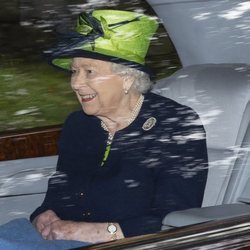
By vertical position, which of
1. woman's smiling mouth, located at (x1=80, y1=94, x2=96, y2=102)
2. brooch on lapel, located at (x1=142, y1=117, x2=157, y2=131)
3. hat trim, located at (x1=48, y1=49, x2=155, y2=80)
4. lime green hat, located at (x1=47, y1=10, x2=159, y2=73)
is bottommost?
brooch on lapel, located at (x1=142, y1=117, x2=157, y2=131)

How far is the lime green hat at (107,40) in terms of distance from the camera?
236cm

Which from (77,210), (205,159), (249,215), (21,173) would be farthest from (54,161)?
(249,215)

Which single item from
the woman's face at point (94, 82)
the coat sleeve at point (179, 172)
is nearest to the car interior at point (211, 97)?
the coat sleeve at point (179, 172)

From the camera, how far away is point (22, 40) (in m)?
2.36

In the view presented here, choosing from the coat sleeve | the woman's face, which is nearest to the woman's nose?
the woman's face

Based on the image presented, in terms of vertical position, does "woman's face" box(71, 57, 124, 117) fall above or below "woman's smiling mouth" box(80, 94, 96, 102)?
above

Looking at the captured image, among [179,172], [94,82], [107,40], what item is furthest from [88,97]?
[179,172]

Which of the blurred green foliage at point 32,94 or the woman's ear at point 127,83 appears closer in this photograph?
the blurred green foliage at point 32,94

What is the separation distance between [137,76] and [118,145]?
17 cm

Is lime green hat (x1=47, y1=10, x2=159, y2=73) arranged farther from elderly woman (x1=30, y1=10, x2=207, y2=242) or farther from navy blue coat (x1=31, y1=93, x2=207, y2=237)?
navy blue coat (x1=31, y1=93, x2=207, y2=237)

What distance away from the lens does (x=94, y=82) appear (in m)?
2.38

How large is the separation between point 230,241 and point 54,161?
0.91 meters

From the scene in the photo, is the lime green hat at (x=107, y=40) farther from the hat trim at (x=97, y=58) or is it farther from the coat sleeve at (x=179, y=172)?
the coat sleeve at (x=179, y=172)

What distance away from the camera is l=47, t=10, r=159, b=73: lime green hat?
236 cm
